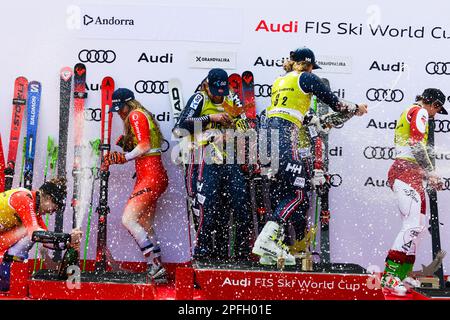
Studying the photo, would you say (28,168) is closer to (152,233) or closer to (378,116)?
(152,233)

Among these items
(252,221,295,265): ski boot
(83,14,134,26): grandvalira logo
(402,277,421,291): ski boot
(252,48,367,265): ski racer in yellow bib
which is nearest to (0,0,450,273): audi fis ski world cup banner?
(83,14,134,26): grandvalira logo

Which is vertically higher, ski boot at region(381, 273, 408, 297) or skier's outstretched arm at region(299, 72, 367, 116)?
skier's outstretched arm at region(299, 72, 367, 116)

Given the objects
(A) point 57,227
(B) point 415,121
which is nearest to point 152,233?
(A) point 57,227

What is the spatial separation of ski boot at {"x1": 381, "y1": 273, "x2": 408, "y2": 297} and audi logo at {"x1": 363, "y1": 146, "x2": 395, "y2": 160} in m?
0.94

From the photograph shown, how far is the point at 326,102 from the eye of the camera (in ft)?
20.7

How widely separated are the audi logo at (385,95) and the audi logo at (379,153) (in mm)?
378

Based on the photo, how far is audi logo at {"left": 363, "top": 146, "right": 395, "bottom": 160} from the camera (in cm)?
696

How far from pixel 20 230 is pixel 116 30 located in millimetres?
1762

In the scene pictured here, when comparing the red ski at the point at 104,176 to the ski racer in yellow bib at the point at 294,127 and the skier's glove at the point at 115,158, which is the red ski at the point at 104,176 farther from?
the ski racer in yellow bib at the point at 294,127

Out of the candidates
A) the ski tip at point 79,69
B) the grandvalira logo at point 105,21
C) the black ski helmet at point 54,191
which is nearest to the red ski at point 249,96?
the grandvalira logo at point 105,21

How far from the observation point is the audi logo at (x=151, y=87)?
22.7ft

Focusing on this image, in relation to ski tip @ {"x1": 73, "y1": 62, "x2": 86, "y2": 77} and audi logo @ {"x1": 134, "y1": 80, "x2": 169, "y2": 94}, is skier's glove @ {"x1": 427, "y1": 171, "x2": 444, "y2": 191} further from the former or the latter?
ski tip @ {"x1": 73, "y1": 62, "x2": 86, "y2": 77}

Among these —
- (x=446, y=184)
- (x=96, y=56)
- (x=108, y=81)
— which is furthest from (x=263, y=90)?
(x=446, y=184)

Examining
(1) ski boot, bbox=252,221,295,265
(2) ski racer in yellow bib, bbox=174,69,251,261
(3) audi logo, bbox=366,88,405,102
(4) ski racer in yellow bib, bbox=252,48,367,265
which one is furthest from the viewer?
(3) audi logo, bbox=366,88,405,102
